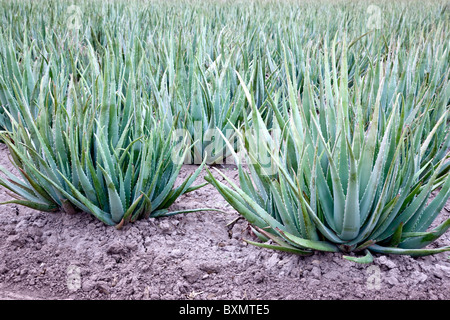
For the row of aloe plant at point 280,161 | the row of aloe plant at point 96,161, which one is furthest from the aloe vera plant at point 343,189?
the row of aloe plant at point 96,161

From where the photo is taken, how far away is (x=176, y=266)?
1.42 metres

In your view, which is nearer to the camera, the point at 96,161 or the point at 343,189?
the point at 343,189

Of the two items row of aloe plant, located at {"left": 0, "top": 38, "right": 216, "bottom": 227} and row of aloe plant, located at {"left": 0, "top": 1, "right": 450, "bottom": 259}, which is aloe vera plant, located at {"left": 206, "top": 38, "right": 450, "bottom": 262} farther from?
row of aloe plant, located at {"left": 0, "top": 38, "right": 216, "bottom": 227}

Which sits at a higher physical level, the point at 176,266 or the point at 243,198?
the point at 243,198

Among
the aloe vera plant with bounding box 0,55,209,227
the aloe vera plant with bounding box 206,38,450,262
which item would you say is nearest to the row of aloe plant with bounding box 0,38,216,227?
the aloe vera plant with bounding box 0,55,209,227

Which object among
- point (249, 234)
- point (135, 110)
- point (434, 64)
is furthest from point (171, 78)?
point (434, 64)

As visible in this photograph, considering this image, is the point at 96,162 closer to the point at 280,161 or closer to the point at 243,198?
the point at 243,198

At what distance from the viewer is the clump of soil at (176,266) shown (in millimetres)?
1276

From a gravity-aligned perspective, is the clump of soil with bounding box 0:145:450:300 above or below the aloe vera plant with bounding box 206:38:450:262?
below

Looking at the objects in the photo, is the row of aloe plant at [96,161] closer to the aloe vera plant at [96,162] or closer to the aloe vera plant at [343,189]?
the aloe vera plant at [96,162]

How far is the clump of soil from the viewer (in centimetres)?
128

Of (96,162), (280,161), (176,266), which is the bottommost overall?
(176,266)

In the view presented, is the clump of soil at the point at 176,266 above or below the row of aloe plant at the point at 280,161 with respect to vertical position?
below

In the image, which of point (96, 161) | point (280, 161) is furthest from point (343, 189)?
point (96, 161)
